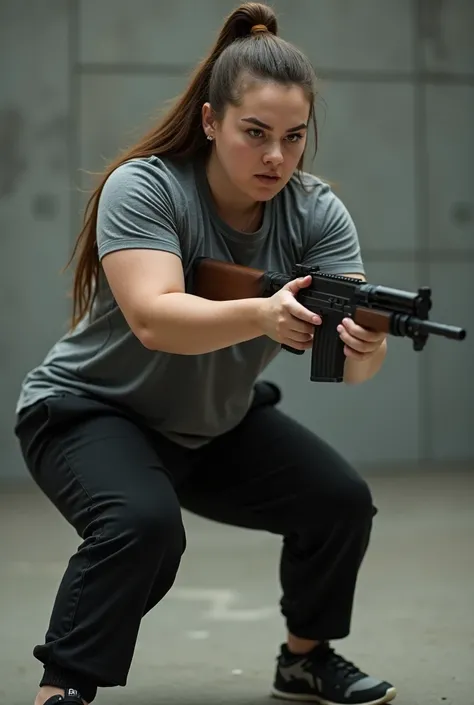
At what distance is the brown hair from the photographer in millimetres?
1879

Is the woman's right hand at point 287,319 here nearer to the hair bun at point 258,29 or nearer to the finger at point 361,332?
the finger at point 361,332

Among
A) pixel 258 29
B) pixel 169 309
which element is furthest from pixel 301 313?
pixel 258 29

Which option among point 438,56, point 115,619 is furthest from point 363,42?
point 115,619

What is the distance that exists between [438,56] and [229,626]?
12.0ft

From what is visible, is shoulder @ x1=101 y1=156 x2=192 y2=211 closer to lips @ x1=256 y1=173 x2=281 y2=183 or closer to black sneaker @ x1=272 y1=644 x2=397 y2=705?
lips @ x1=256 y1=173 x2=281 y2=183

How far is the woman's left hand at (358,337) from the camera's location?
5.45 feet

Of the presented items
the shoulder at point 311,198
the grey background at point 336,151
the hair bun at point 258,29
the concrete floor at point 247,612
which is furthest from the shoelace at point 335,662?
the grey background at point 336,151

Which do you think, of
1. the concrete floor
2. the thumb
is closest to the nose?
the thumb

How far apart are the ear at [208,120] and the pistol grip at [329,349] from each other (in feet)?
1.47

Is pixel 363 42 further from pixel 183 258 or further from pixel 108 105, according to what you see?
pixel 183 258

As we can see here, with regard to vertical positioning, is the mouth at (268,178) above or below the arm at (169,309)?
above

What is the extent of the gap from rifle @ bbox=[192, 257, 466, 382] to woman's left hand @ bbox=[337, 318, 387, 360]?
0.01 meters

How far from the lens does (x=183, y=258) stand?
200cm

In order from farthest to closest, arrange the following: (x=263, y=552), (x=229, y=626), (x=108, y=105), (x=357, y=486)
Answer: (x=108, y=105)
(x=263, y=552)
(x=229, y=626)
(x=357, y=486)
